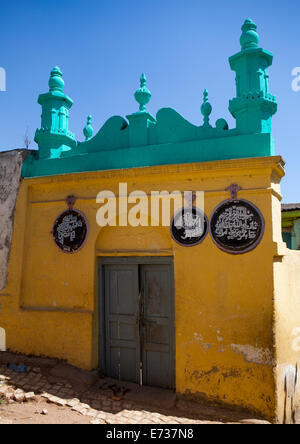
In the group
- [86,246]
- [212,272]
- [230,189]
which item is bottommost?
[212,272]

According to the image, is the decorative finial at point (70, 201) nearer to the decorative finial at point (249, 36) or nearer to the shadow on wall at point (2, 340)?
the shadow on wall at point (2, 340)

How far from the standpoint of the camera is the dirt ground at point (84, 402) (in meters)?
4.48

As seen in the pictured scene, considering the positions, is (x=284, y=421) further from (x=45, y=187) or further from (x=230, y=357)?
(x=45, y=187)

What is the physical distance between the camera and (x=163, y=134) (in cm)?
552

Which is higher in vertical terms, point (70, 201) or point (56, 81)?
point (56, 81)

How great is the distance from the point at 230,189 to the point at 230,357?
2284 millimetres

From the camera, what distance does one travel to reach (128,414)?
464 centimetres

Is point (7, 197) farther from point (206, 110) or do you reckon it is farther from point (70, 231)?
point (206, 110)

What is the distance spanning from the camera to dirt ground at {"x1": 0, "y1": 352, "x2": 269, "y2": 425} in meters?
4.48

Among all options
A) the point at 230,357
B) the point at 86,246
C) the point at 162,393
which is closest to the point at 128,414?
the point at 162,393

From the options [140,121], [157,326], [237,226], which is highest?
[140,121]

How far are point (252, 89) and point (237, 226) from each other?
6.45 ft

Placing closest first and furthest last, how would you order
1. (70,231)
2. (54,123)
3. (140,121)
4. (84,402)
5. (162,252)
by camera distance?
1. (84,402)
2. (162,252)
3. (140,121)
4. (70,231)
5. (54,123)

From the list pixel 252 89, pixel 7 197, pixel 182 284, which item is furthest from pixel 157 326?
pixel 252 89
